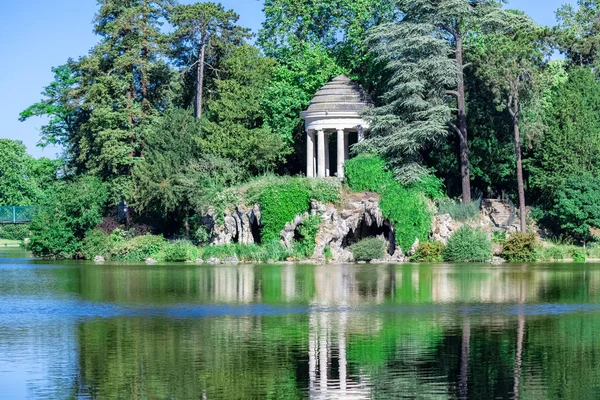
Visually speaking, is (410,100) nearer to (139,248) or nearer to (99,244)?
(139,248)

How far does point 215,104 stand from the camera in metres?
63.7

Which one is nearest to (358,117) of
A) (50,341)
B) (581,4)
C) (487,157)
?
(487,157)

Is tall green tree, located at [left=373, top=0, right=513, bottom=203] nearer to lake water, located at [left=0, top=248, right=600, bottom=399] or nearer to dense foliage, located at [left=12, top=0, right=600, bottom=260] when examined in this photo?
dense foliage, located at [left=12, top=0, right=600, bottom=260]

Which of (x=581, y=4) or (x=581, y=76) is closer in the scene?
(x=581, y=76)

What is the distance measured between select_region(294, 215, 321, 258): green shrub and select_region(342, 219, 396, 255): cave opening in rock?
8.48 ft

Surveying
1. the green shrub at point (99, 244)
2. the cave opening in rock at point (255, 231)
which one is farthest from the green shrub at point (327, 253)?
the green shrub at point (99, 244)

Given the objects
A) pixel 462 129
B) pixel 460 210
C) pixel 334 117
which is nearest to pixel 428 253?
pixel 460 210

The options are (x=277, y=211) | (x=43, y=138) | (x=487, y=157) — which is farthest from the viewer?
(x=43, y=138)

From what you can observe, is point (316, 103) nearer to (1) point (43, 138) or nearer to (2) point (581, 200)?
(2) point (581, 200)

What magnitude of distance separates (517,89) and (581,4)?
27659 mm

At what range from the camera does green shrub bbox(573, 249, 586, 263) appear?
180 ft

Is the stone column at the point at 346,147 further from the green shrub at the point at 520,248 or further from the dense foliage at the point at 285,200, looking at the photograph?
the green shrub at the point at 520,248

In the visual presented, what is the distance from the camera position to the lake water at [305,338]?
19391mm

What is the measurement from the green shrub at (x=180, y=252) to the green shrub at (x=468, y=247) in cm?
1480
